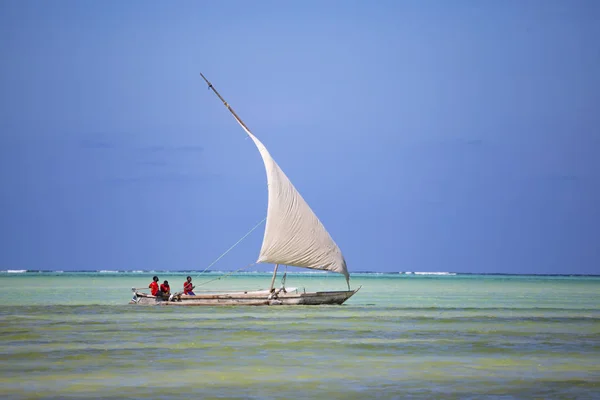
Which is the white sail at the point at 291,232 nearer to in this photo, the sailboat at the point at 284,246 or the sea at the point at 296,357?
the sailboat at the point at 284,246

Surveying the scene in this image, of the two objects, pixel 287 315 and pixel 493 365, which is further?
pixel 287 315

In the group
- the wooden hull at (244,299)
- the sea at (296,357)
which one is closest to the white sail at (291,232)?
the wooden hull at (244,299)

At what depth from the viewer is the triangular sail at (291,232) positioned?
3866cm

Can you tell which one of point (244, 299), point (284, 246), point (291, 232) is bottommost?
point (244, 299)

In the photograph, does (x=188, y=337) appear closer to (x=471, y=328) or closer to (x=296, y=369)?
(x=296, y=369)

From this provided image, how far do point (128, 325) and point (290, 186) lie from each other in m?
12.2

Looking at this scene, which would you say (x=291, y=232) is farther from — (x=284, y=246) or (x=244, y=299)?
(x=244, y=299)

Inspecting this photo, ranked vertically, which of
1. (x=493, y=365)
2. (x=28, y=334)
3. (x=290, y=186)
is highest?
(x=290, y=186)

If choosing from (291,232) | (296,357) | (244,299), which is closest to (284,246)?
(291,232)

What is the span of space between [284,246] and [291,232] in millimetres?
649

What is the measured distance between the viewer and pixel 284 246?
38.7 m

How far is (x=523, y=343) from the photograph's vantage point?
24.0 m

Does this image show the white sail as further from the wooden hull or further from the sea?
the sea

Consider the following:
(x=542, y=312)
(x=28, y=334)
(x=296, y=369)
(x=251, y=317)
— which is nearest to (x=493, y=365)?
(x=296, y=369)
